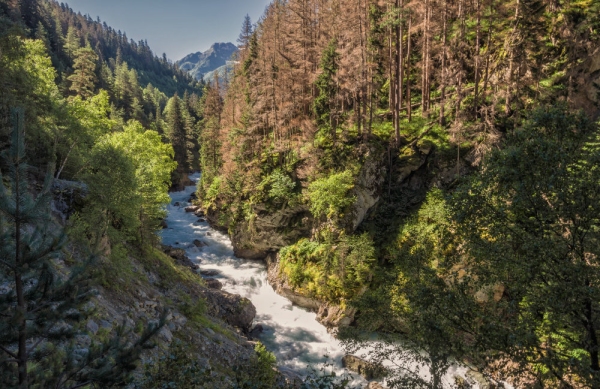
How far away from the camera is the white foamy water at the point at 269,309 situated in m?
18.7

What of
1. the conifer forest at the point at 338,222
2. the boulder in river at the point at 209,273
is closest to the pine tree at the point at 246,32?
the conifer forest at the point at 338,222

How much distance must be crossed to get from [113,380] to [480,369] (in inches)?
302

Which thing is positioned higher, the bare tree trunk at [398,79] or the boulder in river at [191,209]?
the bare tree trunk at [398,79]

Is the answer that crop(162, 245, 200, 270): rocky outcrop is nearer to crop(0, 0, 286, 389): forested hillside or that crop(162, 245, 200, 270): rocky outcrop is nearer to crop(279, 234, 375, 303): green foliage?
crop(0, 0, 286, 389): forested hillside

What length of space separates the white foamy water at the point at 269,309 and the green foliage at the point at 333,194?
7712mm

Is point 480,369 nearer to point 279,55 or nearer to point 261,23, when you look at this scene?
point 279,55

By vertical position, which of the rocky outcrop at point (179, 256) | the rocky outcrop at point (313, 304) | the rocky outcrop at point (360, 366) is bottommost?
the rocky outcrop at point (360, 366)

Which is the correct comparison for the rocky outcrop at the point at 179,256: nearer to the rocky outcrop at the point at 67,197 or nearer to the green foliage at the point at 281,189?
the green foliage at the point at 281,189

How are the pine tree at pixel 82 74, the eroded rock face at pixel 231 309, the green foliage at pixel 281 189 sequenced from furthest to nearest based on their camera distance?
the pine tree at pixel 82 74, the green foliage at pixel 281 189, the eroded rock face at pixel 231 309

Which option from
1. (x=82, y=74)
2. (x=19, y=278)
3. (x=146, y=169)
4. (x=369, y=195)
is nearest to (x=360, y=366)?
(x=369, y=195)

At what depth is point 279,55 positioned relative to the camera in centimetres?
3256

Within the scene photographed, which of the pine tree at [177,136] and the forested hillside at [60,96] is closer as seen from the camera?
the forested hillside at [60,96]

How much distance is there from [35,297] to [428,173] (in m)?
23.8

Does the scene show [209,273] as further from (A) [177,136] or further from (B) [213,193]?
(A) [177,136]
